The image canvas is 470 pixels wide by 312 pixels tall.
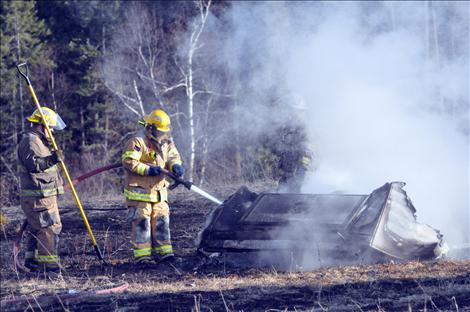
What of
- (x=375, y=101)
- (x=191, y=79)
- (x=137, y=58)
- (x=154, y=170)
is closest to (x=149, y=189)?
(x=154, y=170)

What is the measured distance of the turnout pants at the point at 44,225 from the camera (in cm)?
766

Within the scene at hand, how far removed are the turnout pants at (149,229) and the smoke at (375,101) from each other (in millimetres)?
2144

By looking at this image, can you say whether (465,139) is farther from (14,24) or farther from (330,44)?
(14,24)

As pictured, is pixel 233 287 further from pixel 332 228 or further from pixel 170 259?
pixel 170 259

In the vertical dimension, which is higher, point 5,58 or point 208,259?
point 5,58

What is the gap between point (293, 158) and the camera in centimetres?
889

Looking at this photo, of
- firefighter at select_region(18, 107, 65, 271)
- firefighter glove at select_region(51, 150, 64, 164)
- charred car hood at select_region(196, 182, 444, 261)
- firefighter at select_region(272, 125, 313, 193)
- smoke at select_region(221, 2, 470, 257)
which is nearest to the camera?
charred car hood at select_region(196, 182, 444, 261)

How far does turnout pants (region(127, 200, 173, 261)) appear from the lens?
7.66m

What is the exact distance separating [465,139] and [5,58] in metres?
18.4

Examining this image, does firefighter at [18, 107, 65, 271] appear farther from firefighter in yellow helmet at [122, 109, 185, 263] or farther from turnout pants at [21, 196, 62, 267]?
firefighter in yellow helmet at [122, 109, 185, 263]

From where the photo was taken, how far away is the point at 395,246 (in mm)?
6871

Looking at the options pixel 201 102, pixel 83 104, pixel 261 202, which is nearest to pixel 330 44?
pixel 261 202

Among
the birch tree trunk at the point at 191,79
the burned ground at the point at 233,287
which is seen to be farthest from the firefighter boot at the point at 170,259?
the birch tree trunk at the point at 191,79

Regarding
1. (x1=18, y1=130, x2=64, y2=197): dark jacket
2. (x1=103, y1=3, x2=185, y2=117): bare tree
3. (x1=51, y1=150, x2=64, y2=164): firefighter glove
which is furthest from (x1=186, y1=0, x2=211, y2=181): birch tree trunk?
(x1=51, y1=150, x2=64, y2=164): firefighter glove
